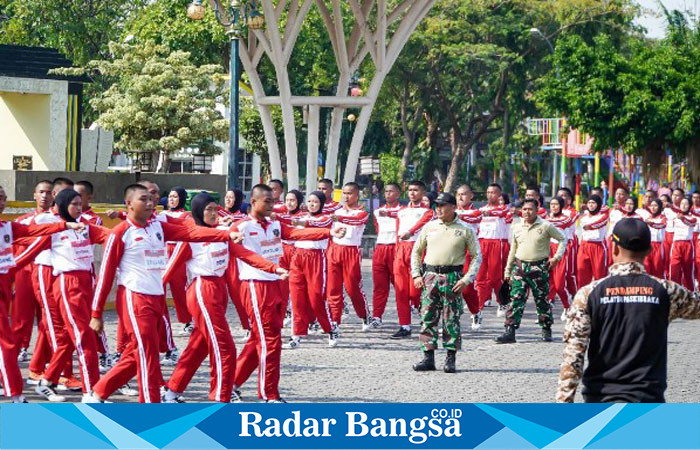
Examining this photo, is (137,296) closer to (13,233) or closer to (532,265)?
(13,233)

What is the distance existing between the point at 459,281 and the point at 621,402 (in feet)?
21.6

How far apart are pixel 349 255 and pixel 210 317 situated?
21.9 ft

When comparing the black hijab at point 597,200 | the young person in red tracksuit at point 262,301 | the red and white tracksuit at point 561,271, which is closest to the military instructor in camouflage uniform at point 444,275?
the young person in red tracksuit at point 262,301

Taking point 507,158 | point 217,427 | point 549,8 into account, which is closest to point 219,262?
point 217,427

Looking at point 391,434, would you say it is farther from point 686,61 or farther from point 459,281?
point 686,61

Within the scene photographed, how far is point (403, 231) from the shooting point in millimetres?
16844

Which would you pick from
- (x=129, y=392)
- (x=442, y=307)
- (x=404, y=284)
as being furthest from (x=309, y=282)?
(x=129, y=392)

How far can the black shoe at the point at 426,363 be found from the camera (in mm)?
13703

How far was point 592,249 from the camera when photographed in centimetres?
2100

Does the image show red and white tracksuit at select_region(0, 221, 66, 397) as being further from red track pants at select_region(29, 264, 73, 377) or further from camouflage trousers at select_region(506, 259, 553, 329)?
camouflage trousers at select_region(506, 259, 553, 329)

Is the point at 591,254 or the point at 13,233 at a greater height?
the point at 13,233

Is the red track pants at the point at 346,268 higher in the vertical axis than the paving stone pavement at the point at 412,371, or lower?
higher

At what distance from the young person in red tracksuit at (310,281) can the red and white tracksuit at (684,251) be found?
9.84 metres

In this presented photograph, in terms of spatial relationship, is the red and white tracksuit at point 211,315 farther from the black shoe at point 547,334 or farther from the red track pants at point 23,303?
the black shoe at point 547,334
